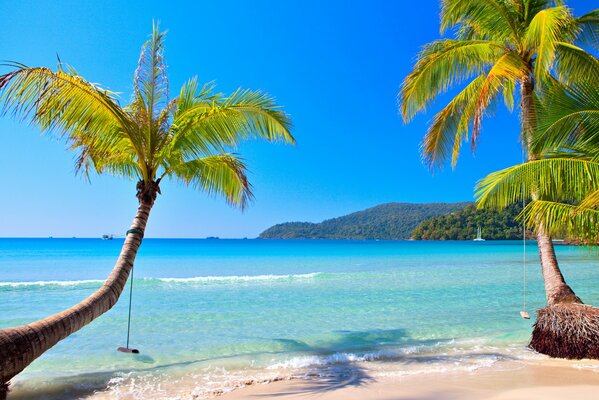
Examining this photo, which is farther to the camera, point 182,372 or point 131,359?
point 131,359

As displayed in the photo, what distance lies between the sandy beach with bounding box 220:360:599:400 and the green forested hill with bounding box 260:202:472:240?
378ft

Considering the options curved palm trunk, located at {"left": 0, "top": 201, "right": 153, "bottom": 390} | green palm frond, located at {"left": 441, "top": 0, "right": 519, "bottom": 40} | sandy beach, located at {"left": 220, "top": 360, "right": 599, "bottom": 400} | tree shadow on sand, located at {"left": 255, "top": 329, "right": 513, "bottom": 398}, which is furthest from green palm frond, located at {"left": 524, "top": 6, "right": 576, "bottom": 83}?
curved palm trunk, located at {"left": 0, "top": 201, "right": 153, "bottom": 390}

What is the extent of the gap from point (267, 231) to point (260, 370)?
161 meters

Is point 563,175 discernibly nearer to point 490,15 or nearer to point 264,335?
point 490,15

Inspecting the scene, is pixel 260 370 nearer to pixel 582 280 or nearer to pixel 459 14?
pixel 459 14

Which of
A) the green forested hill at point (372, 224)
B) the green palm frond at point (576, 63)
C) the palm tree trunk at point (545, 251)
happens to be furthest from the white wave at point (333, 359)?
the green forested hill at point (372, 224)

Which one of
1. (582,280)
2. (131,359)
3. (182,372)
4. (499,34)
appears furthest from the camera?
(582,280)

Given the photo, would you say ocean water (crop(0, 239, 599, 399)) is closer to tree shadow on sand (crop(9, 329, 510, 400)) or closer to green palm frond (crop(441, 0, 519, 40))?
tree shadow on sand (crop(9, 329, 510, 400))

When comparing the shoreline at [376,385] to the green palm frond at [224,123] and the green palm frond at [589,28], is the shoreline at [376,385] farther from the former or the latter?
the green palm frond at [589,28]

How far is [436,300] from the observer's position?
43.5 ft

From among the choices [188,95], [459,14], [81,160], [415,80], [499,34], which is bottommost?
[81,160]

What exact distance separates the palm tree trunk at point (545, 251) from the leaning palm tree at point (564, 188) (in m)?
0.47

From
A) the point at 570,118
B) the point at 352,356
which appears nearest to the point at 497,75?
the point at 570,118

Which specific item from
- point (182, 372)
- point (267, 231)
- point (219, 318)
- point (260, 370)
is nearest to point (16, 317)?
point (219, 318)
